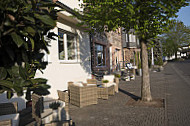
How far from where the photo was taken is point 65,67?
697cm

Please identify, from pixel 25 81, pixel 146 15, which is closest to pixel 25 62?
pixel 25 81

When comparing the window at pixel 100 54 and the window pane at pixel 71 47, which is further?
the window at pixel 100 54

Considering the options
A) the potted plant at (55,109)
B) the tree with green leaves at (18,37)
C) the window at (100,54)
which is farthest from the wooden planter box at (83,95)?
the window at (100,54)

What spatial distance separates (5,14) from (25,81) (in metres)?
0.42

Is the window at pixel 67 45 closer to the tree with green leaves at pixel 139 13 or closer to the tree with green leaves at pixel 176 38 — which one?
the tree with green leaves at pixel 139 13

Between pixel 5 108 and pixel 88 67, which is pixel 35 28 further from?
pixel 88 67

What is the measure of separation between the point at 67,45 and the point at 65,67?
52.8 inches

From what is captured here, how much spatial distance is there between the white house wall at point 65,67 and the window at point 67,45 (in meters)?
0.24

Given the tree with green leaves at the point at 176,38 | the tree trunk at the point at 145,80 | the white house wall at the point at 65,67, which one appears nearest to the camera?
the tree trunk at the point at 145,80

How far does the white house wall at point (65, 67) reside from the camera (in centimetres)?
605

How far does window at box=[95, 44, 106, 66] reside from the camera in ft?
40.7

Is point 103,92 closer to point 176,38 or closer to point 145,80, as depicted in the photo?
point 145,80

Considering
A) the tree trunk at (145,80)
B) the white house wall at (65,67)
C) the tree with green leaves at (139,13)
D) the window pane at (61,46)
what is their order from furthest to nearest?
the window pane at (61,46), the white house wall at (65,67), the tree trunk at (145,80), the tree with green leaves at (139,13)

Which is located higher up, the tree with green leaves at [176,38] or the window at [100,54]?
the tree with green leaves at [176,38]
